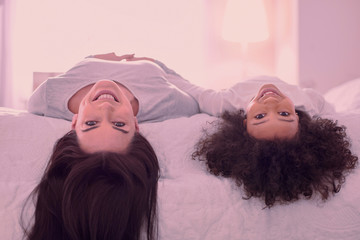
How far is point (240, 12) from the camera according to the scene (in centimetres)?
260

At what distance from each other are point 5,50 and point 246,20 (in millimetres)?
1994

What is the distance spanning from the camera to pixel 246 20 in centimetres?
260

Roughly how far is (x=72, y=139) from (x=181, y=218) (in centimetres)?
40

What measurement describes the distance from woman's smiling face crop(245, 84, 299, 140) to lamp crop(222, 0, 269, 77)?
1.68m

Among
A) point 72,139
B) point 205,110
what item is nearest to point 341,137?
point 205,110

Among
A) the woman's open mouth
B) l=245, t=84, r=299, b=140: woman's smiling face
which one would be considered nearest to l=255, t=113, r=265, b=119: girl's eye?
l=245, t=84, r=299, b=140: woman's smiling face

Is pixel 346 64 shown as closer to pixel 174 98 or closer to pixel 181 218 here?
pixel 174 98

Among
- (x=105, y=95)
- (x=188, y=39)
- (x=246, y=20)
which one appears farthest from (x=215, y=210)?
(x=188, y=39)

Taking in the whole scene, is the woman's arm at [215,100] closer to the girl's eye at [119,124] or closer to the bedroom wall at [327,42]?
the girl's eye at [119,124]

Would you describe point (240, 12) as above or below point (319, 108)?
above

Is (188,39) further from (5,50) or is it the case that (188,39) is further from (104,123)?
(104,123)

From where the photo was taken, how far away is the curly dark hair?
85 cm

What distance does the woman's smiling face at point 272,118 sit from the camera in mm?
978

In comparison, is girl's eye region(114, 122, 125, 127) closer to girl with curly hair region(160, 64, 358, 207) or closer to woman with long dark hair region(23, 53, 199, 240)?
woman with long dark hair region(23, 53, 199, 240)
